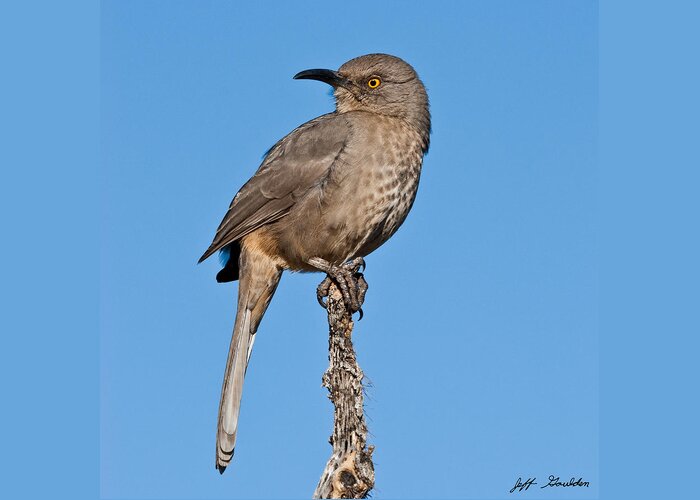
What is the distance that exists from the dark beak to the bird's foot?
1577mm

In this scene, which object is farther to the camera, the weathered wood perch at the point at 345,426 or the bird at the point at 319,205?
the bird at the point at 319,205

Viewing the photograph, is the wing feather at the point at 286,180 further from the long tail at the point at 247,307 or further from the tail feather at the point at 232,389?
the tail feather at the point at 232,389

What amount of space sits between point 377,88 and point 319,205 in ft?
4.24

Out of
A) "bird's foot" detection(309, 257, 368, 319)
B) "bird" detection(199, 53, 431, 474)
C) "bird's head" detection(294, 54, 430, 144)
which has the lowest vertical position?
"bird's foot" detection(309, 257, 368, 319)

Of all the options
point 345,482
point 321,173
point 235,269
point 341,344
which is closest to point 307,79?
point 321,173

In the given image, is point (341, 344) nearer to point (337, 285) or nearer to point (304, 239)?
point (337, 285)

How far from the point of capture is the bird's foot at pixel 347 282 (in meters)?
6.05

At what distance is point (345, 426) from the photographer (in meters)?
5.40

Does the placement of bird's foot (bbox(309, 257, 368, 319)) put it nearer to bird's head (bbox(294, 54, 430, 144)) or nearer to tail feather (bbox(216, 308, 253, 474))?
tail feather (bbox(216, 308, 253, 474))

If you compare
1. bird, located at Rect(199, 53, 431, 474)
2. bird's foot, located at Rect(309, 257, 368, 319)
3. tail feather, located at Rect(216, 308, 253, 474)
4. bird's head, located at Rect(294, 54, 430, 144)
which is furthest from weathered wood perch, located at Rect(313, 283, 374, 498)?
bird's head, located at Rect(294, 54, 430, 144)

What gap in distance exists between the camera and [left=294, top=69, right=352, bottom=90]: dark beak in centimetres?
729

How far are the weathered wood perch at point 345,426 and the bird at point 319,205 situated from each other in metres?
0.60

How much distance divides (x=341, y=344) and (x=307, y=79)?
2.56 meters

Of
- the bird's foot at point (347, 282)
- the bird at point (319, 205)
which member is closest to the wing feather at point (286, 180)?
the bird at point (319, 205)
